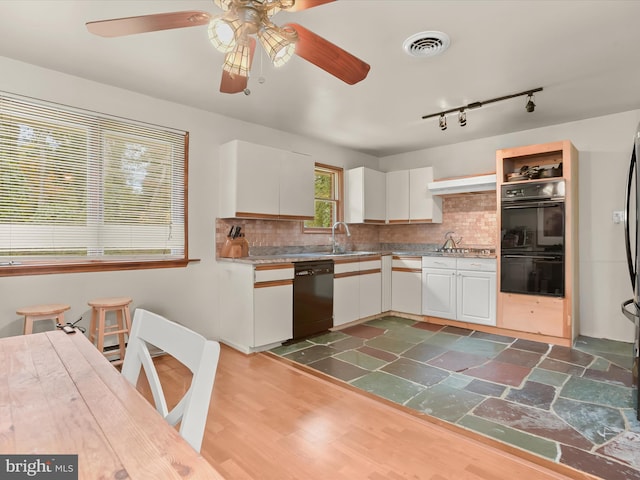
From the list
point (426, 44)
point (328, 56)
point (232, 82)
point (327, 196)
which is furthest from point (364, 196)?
point (328, 56)

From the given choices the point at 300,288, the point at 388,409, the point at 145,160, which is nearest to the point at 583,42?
the point at 388,409

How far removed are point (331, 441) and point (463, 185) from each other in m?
3.61

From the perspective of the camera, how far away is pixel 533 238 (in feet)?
12.4

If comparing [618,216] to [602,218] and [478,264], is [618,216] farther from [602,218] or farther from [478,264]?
[478,264]

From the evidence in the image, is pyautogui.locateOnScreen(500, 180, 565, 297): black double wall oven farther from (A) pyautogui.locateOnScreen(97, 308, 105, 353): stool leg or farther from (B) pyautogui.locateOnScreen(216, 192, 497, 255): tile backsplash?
(A) pyautogui.locateOnScreen(97, 308, 105, 353): stool leg

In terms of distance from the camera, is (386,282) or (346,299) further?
(386,282)

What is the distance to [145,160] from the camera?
3264 millimetres

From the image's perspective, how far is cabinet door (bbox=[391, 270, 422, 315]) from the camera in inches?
183

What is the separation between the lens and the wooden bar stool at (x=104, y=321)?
2.66 meters

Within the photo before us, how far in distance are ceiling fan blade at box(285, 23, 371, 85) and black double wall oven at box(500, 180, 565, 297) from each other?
2.86 m

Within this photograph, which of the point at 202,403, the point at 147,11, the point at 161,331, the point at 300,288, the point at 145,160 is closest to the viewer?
the point at 202,403

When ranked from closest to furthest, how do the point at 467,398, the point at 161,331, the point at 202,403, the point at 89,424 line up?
the point at 89,424
the point at 202,403
the point at 161,331
the point at 467,398

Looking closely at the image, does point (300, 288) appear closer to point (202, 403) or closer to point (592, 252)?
point (202, 403)

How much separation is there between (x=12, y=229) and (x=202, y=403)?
2751 mm
